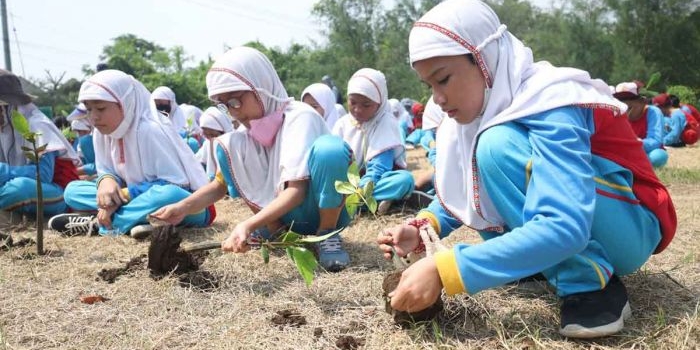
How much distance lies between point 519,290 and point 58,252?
2.34 meters

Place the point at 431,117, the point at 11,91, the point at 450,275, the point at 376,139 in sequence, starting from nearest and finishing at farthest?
the point at 450,275, the point at 11,91, the point at 376,139, the point at 431,117

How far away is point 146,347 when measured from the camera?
68.4 inches

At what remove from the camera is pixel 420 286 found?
5.00ft

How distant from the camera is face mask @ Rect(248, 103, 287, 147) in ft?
9.34

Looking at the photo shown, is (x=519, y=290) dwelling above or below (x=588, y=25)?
below

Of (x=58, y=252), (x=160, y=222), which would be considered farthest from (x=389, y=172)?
(x=58, y=252)

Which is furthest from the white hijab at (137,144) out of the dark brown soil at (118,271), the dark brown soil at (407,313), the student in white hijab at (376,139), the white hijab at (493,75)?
the white hijab at (493,75)

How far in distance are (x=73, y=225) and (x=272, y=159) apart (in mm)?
1536

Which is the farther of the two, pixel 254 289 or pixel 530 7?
pixel 530 7

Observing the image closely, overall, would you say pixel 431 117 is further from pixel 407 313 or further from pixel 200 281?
pixel 407 313

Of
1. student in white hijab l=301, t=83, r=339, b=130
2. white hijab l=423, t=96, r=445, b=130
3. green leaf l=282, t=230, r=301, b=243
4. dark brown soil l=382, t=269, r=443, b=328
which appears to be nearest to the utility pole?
student in white hijab l=301, t=83, r=339, b=130

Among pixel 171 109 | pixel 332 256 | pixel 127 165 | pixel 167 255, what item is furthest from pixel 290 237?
pixel 171 109

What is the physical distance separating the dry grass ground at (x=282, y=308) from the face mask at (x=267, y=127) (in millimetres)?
578

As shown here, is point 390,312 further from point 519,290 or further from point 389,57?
point 389,57
